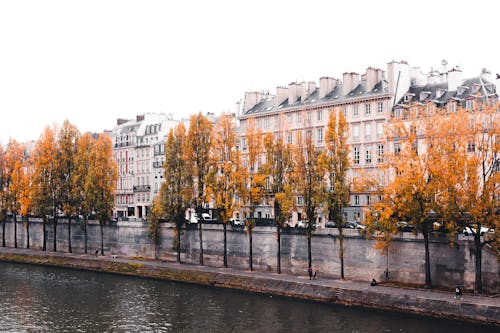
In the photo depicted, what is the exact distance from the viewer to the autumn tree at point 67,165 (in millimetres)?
93312

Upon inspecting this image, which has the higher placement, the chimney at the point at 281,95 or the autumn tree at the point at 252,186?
the chimney at the point at 281,95

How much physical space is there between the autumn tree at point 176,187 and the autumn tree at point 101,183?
1217 cm

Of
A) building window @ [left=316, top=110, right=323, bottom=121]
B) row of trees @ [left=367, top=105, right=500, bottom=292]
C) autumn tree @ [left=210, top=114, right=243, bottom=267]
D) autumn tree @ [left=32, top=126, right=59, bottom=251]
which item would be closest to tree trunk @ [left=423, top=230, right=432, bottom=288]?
row of trees @ [left=367, top=105, right=500, bottom=292]

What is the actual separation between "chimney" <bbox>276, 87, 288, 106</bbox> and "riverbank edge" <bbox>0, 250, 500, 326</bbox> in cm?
3528

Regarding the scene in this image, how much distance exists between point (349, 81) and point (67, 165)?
41406 millimetres

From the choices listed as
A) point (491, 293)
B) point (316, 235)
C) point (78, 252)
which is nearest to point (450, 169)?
point (491, 293)

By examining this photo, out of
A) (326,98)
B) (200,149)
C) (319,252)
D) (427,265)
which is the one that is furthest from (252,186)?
(326,98)

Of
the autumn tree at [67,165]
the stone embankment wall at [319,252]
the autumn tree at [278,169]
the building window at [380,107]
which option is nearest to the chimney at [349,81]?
the building window at [380,107]

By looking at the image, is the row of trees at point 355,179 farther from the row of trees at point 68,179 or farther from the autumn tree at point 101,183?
the row of trees at point 68,179

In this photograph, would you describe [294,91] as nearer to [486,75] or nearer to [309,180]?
[486,75]

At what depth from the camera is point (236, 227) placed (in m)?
76.0

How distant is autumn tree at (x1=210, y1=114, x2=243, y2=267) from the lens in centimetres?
7188

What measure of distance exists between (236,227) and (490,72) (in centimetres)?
3865

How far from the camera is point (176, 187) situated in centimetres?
7838
